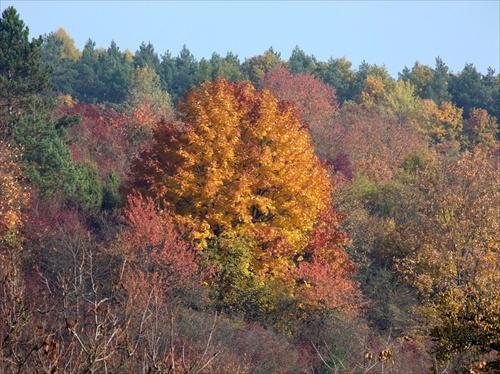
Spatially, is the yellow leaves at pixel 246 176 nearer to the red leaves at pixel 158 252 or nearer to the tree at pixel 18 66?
the red leaves at pixel 158 252

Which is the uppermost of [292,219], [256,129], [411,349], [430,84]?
[430,84]

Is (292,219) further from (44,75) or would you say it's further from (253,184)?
(44,75)

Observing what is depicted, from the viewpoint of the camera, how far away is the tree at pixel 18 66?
1998 inches

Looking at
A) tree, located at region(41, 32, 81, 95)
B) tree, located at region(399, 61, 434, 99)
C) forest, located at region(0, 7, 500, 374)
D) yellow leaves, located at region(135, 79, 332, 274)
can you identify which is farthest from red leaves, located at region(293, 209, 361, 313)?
tree, located at region(399, 61, 434, 99)

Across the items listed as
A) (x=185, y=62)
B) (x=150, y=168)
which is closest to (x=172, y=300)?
(x=150, y=168)

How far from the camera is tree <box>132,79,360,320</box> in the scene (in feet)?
130

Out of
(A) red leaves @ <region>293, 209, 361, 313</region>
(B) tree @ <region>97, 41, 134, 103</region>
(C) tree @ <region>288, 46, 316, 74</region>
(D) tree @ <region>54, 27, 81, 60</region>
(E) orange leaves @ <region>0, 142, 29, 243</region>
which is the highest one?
(D) tree @ <region>54, 27, 81, 60</region>

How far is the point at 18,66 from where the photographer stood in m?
51.2

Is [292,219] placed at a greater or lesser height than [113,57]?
lesser

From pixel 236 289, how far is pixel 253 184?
5.06 meters

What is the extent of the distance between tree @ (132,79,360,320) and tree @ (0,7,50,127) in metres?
11.5

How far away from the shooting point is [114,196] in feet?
159

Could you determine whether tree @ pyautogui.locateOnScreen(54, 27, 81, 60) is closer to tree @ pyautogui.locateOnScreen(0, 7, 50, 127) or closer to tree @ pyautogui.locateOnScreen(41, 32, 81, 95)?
tree @ pyautogui.locateOnScreen(41, 32, 81, 95)

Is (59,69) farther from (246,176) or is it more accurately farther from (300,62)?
(246,176)
